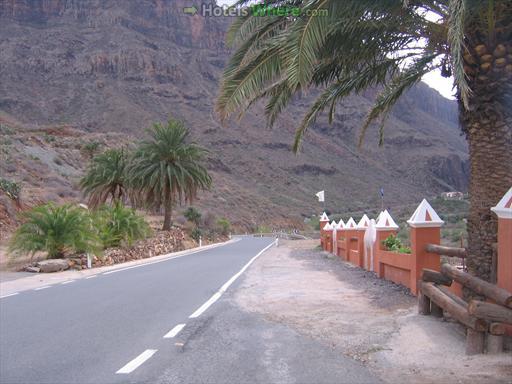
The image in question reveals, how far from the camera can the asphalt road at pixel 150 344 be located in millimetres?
6258

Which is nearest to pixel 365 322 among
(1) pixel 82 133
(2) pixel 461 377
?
(2) pixel 461 377

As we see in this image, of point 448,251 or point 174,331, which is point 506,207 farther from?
point 174,331

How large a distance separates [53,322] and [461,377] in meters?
6.35

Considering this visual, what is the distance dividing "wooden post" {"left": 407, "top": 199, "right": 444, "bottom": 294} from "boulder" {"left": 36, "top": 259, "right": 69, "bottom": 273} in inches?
519

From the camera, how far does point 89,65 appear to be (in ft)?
331

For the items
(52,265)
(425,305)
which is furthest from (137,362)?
(52,265)

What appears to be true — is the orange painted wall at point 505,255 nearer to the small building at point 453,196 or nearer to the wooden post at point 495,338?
the wooden post at point 495,338

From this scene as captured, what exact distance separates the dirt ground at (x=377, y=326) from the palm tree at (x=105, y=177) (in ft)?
75.9

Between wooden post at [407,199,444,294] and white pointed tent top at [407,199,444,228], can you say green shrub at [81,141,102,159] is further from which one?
white pointed tent top at [407,199,444,228]

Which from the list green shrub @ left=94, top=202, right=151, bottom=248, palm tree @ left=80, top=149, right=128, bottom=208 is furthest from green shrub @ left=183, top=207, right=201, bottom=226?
green shrub @ left=94, top=202, right=151, bottom=248

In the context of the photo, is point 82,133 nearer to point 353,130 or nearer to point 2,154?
point 2,154

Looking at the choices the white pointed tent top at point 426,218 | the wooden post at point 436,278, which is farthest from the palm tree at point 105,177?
the wooden post at point 436,278

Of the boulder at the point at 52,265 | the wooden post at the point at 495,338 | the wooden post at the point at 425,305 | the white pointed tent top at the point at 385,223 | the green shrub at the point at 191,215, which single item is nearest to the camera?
the wooden post at the point at 495,338

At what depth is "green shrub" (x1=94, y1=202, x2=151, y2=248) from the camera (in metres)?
25.9
